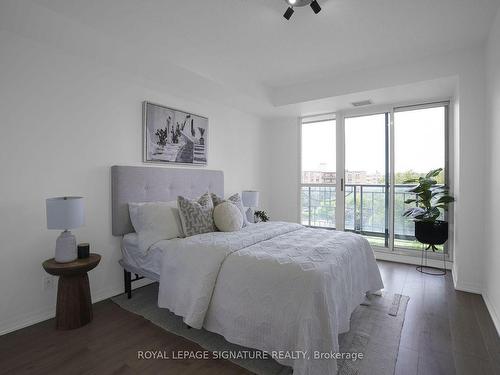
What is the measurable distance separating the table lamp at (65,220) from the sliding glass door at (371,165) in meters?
3.69

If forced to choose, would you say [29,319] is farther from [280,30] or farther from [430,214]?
[430,214]

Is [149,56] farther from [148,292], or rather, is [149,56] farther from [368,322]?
[368,322]

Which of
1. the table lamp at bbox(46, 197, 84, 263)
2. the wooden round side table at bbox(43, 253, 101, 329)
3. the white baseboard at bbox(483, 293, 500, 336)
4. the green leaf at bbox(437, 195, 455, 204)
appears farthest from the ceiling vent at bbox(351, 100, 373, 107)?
the wooden round side table at bbox(43, 253, 101, 329)

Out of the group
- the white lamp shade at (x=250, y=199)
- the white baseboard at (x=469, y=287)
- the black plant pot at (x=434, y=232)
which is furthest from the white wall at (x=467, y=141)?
the white lamp shade at (x=250, y=199)

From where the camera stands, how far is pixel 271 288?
1.75 metres

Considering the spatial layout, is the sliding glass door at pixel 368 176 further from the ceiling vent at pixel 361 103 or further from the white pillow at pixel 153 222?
the white pillow at pixel 153 222

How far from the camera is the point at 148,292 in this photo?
2.95 m

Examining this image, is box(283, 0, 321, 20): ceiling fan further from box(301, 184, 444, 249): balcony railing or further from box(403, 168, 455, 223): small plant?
box(301, 184, 444, 249): balcony railing

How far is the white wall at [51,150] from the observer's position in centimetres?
217

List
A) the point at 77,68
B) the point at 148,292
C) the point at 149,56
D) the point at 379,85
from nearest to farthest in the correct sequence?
the point at 77,68, the point at 149,56, the point at 148,292, the point at 379,85

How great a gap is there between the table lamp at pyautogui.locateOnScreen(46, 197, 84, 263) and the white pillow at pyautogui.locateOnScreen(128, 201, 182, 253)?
551 mm

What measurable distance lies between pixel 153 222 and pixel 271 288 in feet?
4.64

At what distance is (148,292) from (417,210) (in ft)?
11.4

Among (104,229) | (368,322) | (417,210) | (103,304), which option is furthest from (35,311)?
(417,210)
